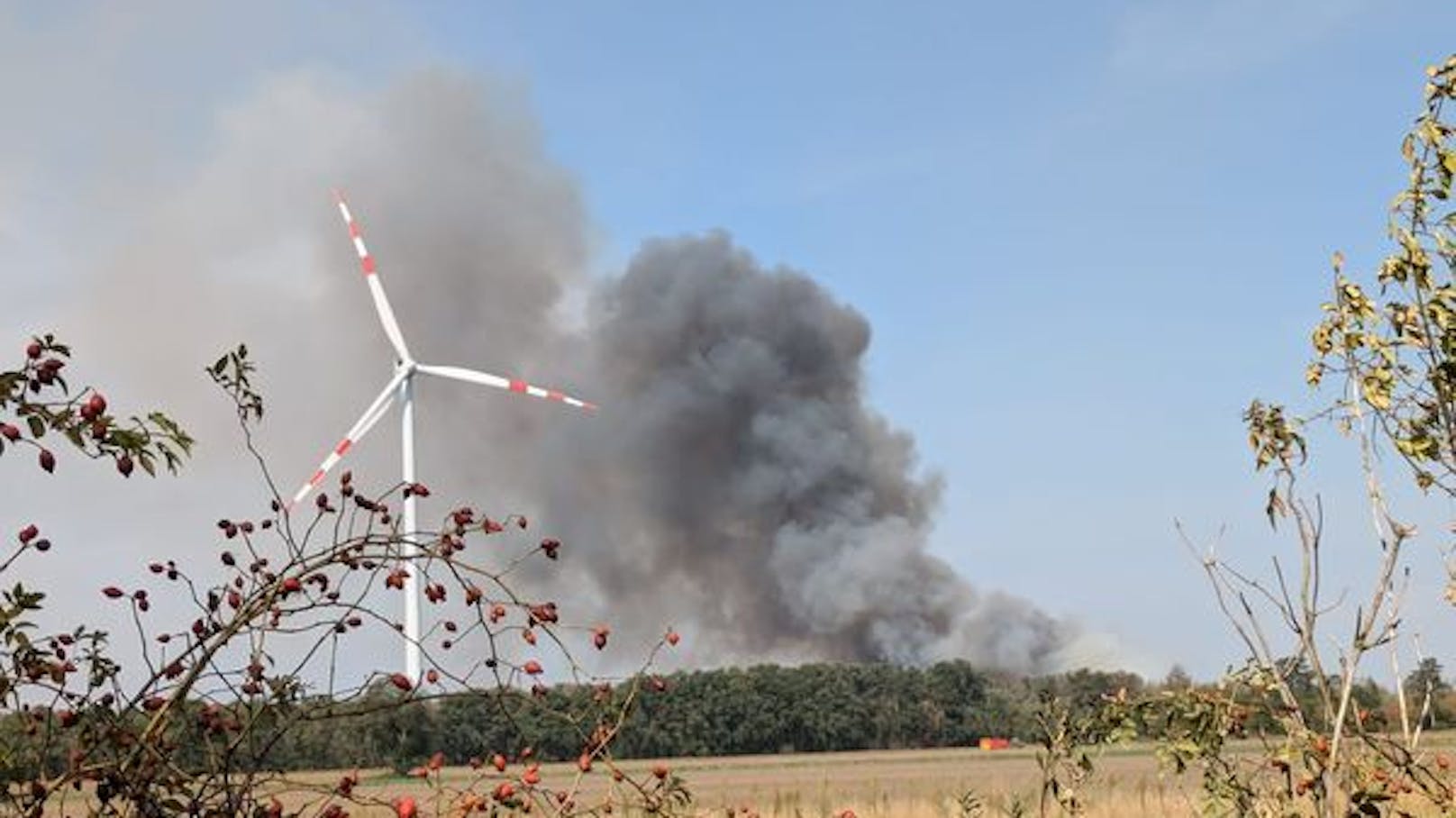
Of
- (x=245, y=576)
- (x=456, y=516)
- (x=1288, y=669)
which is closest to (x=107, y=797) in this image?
(x=245, y=576)

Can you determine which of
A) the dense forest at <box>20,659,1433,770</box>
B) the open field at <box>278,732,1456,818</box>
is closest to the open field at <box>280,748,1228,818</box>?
the open field at <box>278,732,1456,818</box>

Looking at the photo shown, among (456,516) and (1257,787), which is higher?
(456,516)

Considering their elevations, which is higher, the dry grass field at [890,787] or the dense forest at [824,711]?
the dense forest at [824,711]

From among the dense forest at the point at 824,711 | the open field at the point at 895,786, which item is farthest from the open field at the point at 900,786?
the dense forest at the point at 824,711

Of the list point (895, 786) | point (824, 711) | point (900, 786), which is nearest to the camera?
point (900, 786)

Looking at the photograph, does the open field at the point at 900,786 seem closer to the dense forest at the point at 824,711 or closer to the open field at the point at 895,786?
the open field at the point at 895,786

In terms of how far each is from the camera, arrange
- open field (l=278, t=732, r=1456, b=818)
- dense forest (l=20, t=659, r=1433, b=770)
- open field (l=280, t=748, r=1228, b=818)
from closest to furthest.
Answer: open field (l=278, t=732, r=1456, b=818), open field (l=280, t=748, r=1228, b=818), dense forest (l=20, t=659, r=1433, b=770)

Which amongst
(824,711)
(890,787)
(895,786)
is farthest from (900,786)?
(824,711)

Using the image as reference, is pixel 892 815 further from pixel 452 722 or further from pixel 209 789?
pixel 452 722

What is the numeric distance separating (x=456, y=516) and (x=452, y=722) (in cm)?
5997

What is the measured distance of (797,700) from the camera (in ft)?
308

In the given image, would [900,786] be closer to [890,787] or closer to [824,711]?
[890,787]

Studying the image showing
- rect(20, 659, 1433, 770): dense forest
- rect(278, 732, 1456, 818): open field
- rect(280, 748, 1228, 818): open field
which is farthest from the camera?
rect(20, 659, 1433, 770): dense forest

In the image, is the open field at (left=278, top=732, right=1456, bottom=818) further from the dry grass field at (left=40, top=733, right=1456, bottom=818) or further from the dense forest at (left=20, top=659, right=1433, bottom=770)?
the dense forest at (left=20, top=659, right=1433, bottom=770)
